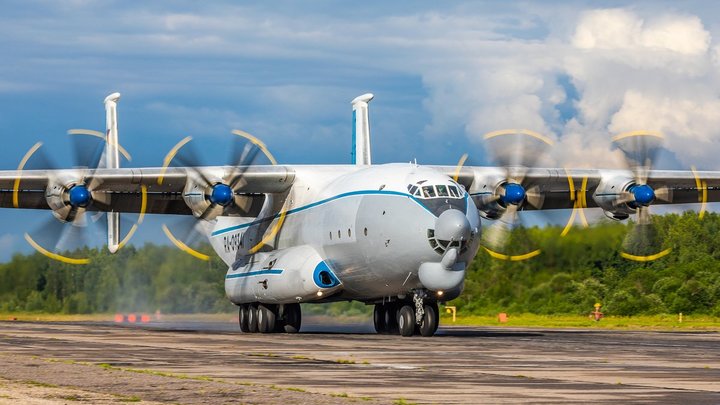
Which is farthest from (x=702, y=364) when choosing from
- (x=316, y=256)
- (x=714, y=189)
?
(x=714, y=189)

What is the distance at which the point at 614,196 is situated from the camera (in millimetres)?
36250

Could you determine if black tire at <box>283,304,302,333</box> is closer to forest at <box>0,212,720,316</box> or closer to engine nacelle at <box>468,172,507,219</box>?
engine nacelle at <box>468,172,507,219</box>

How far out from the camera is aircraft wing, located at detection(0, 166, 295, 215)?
33906mm

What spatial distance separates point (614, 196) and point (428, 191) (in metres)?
8.69

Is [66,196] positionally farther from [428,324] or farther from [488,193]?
[488,193]

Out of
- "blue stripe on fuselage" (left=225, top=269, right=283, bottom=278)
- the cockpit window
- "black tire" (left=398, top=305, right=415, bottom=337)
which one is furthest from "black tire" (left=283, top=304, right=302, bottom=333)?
the cockpit window

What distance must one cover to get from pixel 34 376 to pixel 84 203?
16683mm

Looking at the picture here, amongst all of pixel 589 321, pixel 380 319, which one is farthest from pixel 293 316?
pixel 589 321

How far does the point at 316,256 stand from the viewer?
33.6 meters

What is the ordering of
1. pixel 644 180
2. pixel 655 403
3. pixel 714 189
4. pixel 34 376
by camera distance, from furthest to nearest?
pixel 714 189 → pixel 644 180 → pixel 34 376 → pixel 655 403

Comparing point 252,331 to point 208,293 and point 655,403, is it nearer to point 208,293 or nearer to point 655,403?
point 208,293

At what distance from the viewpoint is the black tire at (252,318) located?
37.0 m

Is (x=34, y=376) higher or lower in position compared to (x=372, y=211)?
lower

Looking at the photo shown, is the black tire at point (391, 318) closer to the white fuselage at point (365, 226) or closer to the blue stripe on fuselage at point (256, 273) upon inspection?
the white fuselage at point (365, 226)
